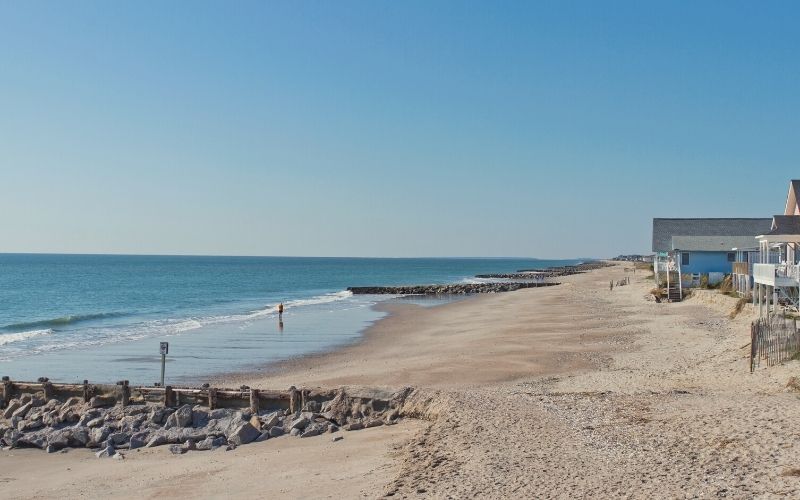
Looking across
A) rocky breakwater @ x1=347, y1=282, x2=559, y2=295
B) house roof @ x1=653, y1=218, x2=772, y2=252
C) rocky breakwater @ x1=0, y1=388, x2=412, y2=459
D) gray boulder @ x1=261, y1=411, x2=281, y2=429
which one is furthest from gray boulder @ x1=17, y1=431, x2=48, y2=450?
rocky breakwater @ x1=347, y1=282, x2=559, y2=295

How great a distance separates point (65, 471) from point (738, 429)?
13.3 m

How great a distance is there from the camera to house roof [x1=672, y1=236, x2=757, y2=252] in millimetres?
55375


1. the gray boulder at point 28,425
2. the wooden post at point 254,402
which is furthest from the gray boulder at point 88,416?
the wooden post at point 254,402

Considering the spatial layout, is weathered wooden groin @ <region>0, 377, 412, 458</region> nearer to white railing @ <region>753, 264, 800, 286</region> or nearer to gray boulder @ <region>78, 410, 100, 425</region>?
gray boulder @ <region>78, 410, 100, 425</region>

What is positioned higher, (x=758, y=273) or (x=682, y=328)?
(x=758, y=273)

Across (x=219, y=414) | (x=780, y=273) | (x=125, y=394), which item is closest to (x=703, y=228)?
(x=780, y=273)

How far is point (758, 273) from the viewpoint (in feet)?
96.4

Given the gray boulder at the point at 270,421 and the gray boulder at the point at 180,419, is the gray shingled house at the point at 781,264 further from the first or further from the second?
the gray boulder at the point at 180,419

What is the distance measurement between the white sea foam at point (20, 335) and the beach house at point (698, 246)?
38073 mm

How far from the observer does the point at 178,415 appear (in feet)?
58.6

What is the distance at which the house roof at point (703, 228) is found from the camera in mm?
60031

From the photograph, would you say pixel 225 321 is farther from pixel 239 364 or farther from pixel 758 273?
pixel 758 273

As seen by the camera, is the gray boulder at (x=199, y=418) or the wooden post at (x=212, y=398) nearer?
the gray boulder at (x=199, y=418)

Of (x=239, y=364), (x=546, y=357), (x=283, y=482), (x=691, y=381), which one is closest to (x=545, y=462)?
(x=283, y=482)
